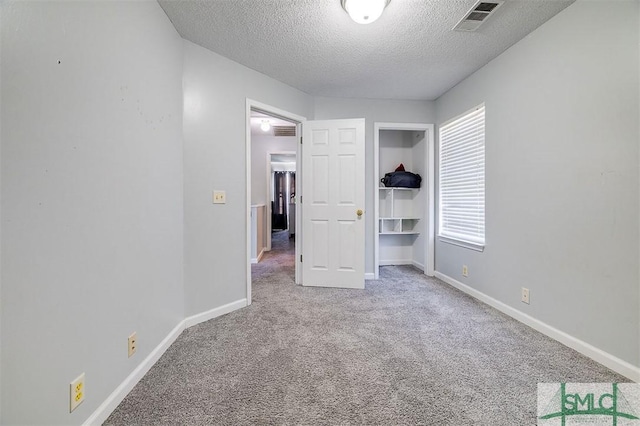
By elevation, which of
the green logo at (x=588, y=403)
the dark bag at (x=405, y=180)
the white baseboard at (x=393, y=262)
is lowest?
the green logo at (x=588, y=403)

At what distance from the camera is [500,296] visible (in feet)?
8.06

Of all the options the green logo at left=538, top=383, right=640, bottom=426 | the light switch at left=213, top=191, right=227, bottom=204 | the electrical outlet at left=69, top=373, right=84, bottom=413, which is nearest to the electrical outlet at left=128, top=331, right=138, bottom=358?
the electrical outlet at left=69, top=373, right=84, bottom=413

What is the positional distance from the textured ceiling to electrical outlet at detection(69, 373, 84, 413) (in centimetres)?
221

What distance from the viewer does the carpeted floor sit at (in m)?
1.26

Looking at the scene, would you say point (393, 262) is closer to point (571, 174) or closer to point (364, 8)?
point (571, 174)

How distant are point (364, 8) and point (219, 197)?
1.79 metres

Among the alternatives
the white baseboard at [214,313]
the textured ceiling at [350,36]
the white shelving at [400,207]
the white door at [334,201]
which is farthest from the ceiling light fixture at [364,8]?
the white baseboard at [214,313]

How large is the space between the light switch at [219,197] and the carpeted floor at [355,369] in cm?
103

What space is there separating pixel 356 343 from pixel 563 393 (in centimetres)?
114

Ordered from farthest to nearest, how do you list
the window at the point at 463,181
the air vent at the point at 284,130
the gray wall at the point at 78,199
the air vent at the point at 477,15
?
1. the air vent at the point at 284,130
2. the window at the point at 463,181
3. the air vent at the point at 477,15
4. the gray wall at the point at 78,199

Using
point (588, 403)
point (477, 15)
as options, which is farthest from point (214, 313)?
point (477, 15)

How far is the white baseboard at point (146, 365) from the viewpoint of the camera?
48.1 inches

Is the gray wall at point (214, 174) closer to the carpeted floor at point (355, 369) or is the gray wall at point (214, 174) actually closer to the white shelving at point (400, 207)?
the carpeted floor at point (355, 369)

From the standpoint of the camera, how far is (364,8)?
168 centimetres
